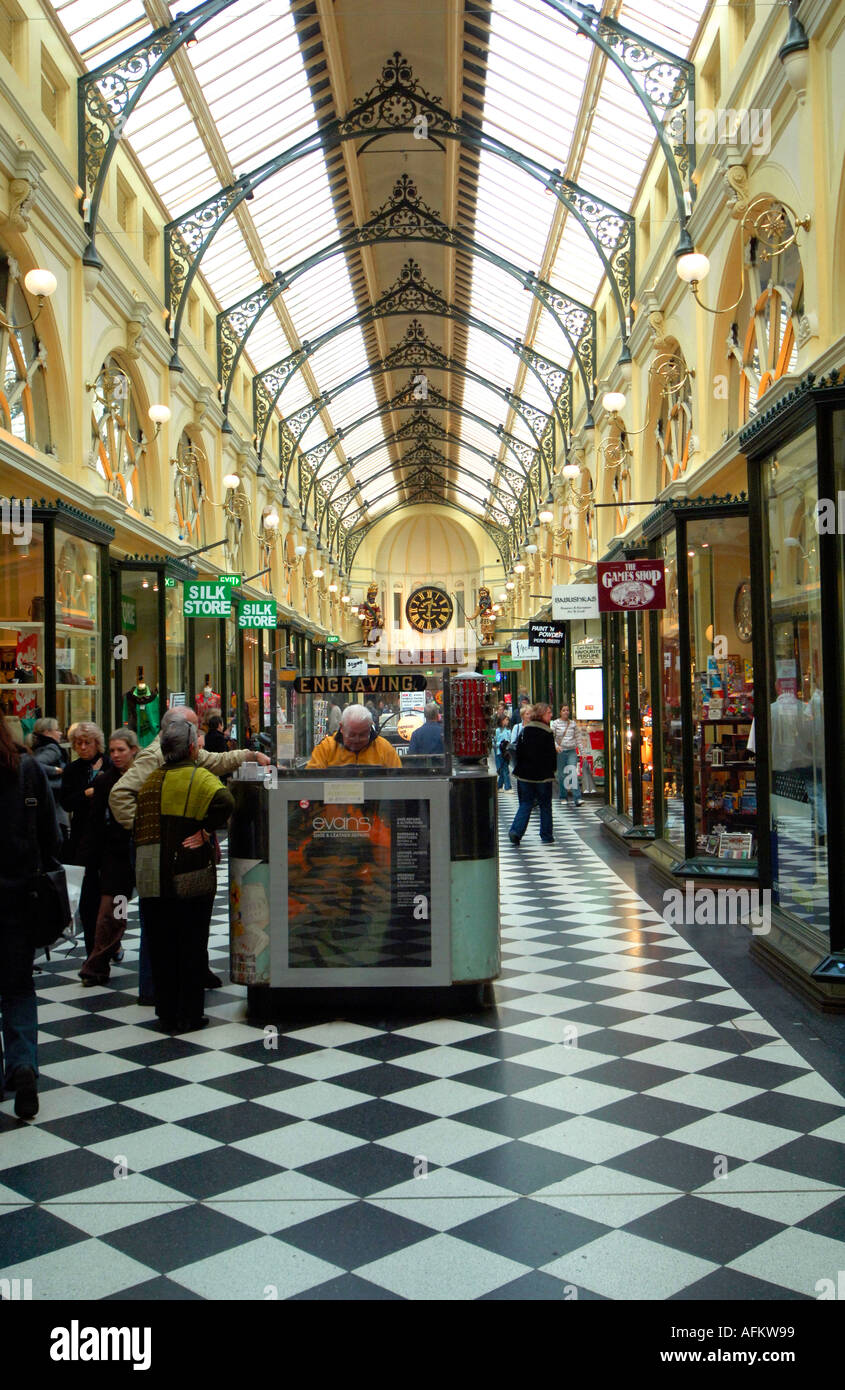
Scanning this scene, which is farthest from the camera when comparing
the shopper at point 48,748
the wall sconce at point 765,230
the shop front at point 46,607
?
the shop front at point 46,607

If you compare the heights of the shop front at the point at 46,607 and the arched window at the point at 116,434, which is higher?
the arched window at the point at 116,434

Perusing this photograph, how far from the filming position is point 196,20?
12.8 metres

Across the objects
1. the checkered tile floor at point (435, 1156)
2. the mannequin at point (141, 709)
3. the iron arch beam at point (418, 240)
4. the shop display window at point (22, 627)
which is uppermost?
the iron arch beam at point (418, 240)

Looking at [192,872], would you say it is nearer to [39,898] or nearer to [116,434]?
[39,898]

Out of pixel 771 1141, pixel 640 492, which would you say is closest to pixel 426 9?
pixel 640 492

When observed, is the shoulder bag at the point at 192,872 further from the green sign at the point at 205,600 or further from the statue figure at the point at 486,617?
the statue figure at the point at 486,617

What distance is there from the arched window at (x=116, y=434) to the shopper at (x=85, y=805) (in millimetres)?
7033

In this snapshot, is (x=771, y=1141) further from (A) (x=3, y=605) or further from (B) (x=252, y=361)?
(B) (x=252, y=361)

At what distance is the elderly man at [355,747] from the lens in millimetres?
6082

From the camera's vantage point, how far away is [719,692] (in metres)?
9.89

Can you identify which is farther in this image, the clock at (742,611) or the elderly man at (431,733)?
the clock at (742,611)

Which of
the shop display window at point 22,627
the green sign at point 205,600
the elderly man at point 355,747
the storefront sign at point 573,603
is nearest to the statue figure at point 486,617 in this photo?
the storefront sign at point 573,603

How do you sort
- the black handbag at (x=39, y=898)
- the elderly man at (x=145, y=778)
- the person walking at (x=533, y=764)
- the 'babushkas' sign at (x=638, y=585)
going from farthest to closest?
1. the person walking at (x=533, y=764)
2. the 'babushkas' sign at (x=638, y=585)
3. the elderly man at (x=145, y=778)
4. the black handbag at (x=39, y=898)

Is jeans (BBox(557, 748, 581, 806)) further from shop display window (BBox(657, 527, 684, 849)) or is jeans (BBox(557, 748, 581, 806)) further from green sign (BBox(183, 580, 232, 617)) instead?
shop display window (BBox(657, 527, 684, 849))
